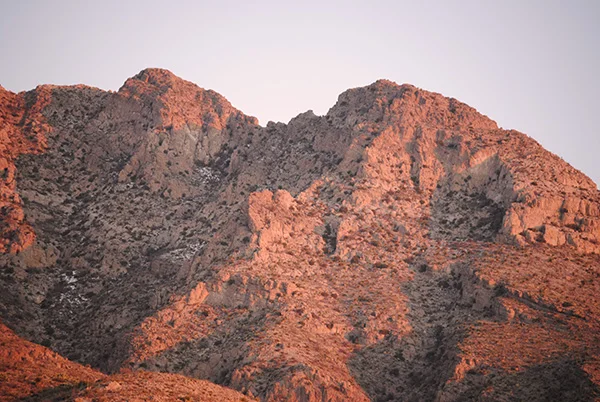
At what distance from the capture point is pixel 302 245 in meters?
83.4

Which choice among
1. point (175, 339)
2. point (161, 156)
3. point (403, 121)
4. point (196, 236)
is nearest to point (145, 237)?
point (196, 236)

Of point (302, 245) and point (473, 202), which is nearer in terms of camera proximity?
point (302, 245)

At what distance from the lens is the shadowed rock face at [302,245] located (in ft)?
220

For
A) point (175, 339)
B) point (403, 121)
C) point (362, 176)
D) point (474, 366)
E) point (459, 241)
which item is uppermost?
point (403, 121)

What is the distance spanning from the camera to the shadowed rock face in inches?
2645

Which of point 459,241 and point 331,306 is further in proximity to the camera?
point 459,241

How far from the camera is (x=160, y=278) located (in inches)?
3319

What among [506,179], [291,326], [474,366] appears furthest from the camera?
[506,179]

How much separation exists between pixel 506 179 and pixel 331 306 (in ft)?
99.5

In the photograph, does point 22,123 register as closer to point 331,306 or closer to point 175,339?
point 175,339

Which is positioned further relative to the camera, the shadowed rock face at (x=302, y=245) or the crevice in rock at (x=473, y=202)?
the crevice in rock at (x=473, y=202)

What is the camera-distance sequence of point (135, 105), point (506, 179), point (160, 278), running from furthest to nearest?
point (135, 105), point (506, 179), point (160, 278)

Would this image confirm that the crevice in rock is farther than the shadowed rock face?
Yes

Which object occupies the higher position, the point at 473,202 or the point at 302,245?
the point at 473,202
